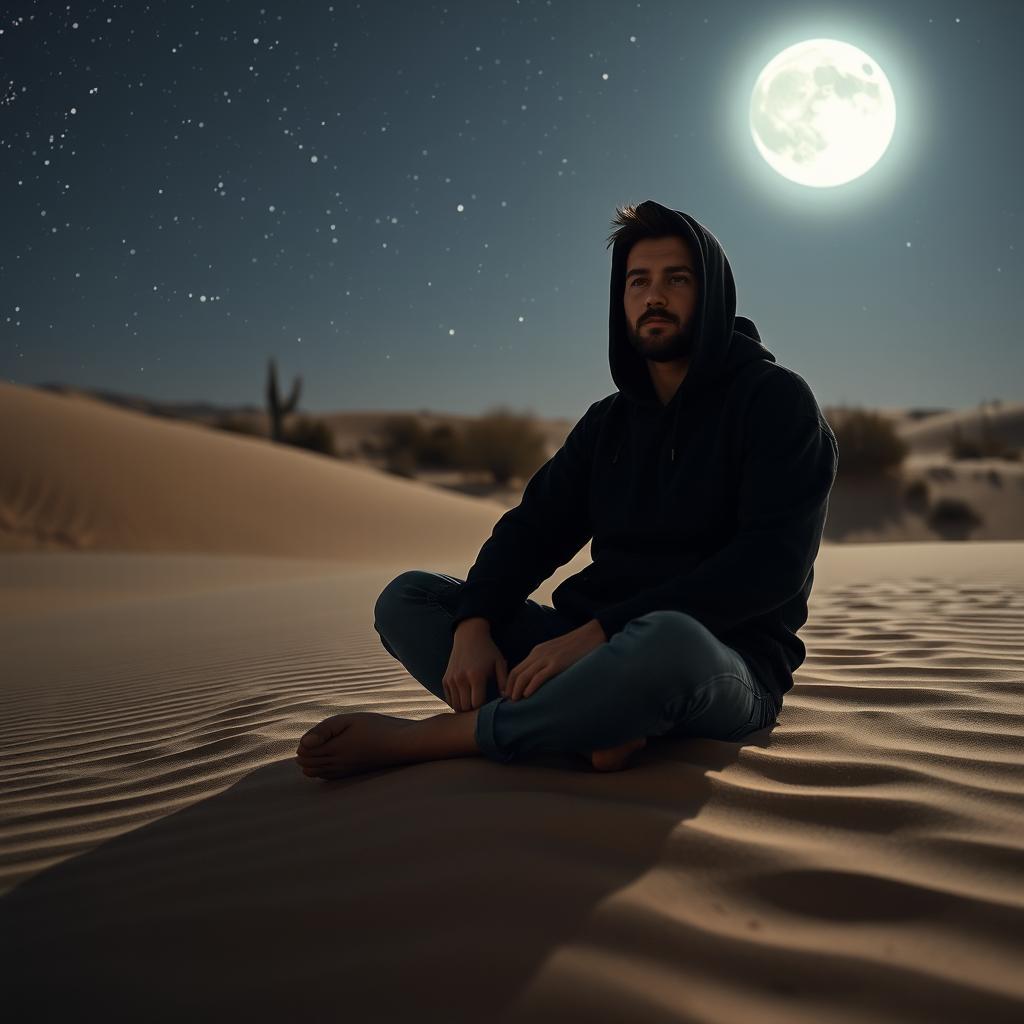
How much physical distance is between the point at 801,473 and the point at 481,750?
98cm

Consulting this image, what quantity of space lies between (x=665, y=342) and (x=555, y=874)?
150 centimetres

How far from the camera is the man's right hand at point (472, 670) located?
209 cm

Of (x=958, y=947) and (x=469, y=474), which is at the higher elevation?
(x=469, y=474)

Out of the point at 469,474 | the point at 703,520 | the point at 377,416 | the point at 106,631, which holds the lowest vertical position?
the point at 106,631

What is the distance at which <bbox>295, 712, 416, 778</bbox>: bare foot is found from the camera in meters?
2.04

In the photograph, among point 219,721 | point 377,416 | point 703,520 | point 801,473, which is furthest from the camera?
point 377,416

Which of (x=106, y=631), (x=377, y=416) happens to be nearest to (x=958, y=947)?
(x=106, y=631)

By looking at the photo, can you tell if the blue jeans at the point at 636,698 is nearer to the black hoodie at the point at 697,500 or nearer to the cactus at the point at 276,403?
the black hoodie at the point at 697,500

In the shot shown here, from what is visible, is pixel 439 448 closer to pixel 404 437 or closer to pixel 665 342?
pixel 404 437

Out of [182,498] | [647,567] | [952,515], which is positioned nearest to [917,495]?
[952,515]

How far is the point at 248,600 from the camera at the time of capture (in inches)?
391

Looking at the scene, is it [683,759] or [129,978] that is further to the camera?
[683,759]

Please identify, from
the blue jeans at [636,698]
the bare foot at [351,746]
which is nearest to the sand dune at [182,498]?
the bare foot at [351,746]

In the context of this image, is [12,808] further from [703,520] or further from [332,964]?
[703,520]
